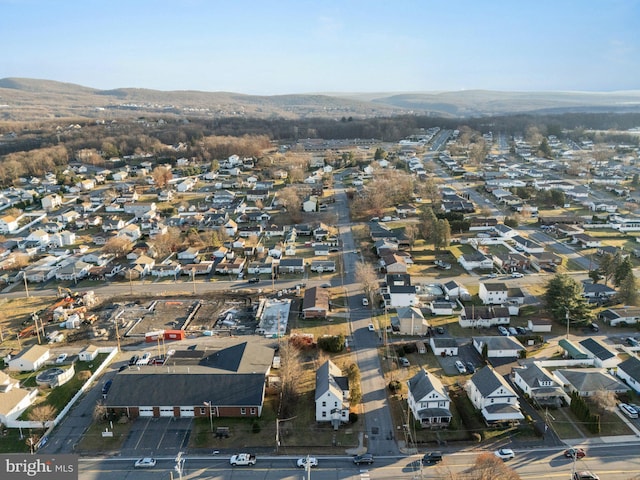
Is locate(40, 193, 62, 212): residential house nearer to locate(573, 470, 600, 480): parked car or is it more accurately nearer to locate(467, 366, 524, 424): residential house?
locate(467, 366, 524, 424): residential house

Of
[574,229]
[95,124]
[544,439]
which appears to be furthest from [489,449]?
[95,124]

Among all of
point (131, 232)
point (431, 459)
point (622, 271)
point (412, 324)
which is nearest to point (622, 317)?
point (622, 271)

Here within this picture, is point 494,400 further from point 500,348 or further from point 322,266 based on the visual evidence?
point 322,266

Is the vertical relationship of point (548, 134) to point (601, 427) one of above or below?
above

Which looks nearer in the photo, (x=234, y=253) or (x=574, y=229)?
(x=234, y=253)

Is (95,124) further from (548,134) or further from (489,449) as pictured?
(489,449)

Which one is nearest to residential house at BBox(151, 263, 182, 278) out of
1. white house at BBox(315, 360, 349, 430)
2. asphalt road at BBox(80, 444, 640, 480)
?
asphalt road at BBox(80, 444, 640, 480)
